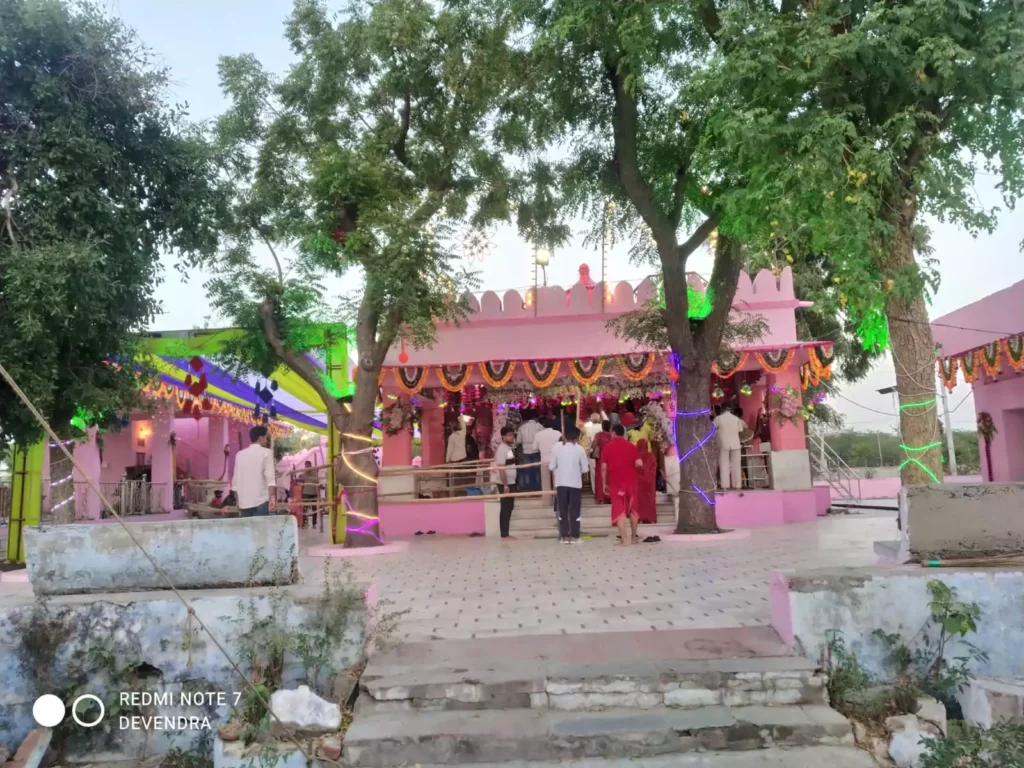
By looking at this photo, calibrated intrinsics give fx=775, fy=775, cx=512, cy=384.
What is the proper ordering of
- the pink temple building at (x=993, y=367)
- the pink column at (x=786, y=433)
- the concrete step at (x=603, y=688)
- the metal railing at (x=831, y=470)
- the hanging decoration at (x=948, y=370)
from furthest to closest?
the metal railing at (x=831, y=470) < the hanging decoration at (x=948, y=370) < the pink column at (x=786, y=433) < the pink temple building at (x=993, y=367) < the concrete step at (x=603, y=688)

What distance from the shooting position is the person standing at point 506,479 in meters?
12.6

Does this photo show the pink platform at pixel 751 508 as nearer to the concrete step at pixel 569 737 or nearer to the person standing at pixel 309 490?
the person standing at pixel 309 490

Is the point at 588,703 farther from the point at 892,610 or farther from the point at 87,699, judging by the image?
the point at 87,699

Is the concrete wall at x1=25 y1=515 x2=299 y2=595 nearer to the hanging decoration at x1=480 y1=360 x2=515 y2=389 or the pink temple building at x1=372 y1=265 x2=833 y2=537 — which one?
the pink temple building at x1=372 y1=265 x2=833 y2=537

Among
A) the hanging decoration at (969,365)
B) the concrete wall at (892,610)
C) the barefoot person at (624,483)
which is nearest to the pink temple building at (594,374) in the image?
the hanging decoration at (969,365)

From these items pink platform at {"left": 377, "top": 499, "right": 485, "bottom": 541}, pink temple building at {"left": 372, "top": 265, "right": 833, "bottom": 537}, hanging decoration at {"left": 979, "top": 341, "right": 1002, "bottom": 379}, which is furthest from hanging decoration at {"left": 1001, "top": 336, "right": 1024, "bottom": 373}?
pink platform at {"left": 377, "top": 499, "right": 485, "bottom": 541}

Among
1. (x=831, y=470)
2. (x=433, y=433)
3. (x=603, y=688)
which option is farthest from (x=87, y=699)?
(x=831, y=470)

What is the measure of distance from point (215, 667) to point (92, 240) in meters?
4.87

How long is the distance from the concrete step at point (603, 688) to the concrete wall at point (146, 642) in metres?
0.58

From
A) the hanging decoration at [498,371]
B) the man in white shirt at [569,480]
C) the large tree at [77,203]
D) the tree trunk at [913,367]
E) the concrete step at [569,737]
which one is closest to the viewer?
the concrete step at [569,737]

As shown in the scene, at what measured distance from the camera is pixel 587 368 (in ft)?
47.8

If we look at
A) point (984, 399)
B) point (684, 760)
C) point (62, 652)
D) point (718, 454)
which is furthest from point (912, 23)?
point (984, 399)

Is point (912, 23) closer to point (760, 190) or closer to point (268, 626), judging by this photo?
point (760, 190)

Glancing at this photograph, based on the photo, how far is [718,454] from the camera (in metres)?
14.2
